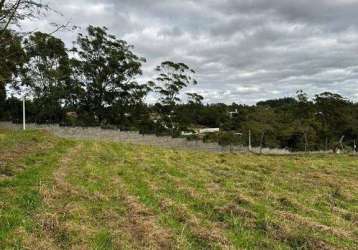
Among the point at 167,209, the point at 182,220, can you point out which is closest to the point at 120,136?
the point at 167,209

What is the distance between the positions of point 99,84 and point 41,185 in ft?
160

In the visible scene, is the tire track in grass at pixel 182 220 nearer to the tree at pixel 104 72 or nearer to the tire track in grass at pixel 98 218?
the tire track in grass at pixel 98 218

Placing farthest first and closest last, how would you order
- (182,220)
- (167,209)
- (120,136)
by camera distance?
1. (120,136)
2. (167,209)
3. (182,220)

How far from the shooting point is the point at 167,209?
1048cm

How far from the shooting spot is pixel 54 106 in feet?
187

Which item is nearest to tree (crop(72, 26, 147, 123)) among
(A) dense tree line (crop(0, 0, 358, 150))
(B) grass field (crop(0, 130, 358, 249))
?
(A) dense tree line (crop(0, 0, 358, 150))

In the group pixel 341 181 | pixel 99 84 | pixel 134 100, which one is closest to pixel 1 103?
pixel 99 84

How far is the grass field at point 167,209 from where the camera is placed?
8062mm

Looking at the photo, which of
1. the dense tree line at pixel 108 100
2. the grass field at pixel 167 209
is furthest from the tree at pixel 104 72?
the grass field at pixel 167 209

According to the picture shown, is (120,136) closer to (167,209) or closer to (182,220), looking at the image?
(167,209)

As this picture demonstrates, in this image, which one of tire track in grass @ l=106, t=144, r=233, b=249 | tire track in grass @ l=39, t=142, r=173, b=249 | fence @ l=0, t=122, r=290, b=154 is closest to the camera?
tire track in grass @ l=39, t=142, r=173, b=249

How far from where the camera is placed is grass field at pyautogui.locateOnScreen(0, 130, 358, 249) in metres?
8.06

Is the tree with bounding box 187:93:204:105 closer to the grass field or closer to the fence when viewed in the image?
the fence

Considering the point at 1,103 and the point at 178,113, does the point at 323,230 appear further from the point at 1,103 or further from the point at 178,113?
the point at 178,113
